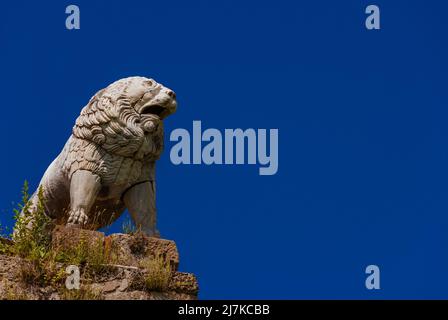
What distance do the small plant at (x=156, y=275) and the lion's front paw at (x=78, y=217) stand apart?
1247 millimetres

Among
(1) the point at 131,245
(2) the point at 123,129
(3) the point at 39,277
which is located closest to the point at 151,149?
(2) the point at 123,129

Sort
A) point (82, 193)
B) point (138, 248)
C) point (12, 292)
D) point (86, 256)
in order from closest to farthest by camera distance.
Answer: point (12, 292) → point (86, 256) → point (138, 248) → point (82, 193)

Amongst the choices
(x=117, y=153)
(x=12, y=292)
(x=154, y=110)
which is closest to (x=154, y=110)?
(x=154, y=110)

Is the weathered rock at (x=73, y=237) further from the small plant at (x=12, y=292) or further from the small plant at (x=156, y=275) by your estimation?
the small plant at (x=12, y=292)

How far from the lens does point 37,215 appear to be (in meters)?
15.5

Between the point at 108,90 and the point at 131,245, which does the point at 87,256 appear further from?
the point at 108,90

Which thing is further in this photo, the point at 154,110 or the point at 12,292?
the point at 154,110

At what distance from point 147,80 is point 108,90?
0.53 metres

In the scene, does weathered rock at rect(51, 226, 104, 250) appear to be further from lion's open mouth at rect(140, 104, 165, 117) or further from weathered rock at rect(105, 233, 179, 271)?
lion's open mouth at rect(140, 104, 165, 117)

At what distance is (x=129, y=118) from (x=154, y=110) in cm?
37

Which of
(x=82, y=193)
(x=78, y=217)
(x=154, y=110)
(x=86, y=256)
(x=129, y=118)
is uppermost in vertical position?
(x=154, y=110)

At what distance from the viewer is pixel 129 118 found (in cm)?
1652

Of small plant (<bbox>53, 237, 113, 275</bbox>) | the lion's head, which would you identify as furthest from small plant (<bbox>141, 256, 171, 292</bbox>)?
the lion's head

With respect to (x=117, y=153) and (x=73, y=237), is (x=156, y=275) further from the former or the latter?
(x=117, y=153)
